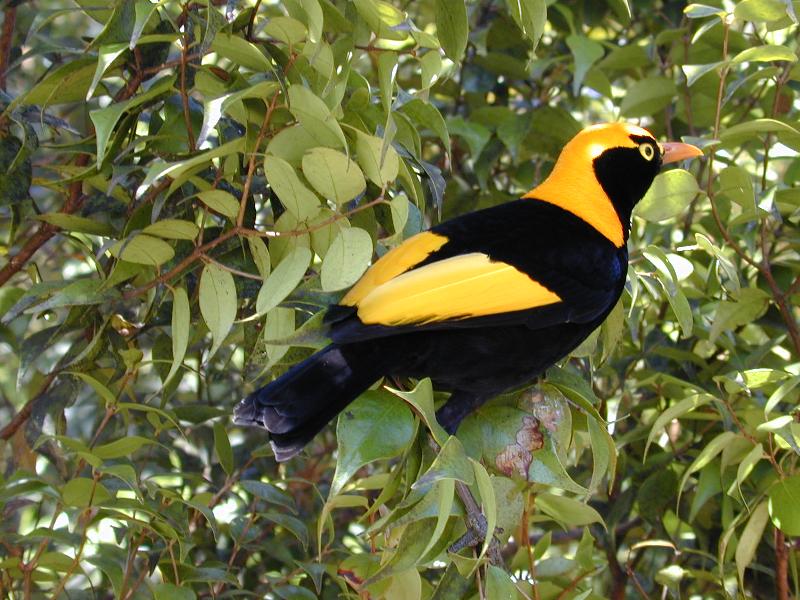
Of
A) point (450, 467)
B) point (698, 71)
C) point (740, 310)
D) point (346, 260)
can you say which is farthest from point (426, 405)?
point (740, 310)

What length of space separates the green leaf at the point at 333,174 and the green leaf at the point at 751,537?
98cm

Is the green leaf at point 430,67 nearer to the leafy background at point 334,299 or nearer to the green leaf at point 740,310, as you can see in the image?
the leafy background at point 334,299

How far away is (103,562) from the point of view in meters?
1.86

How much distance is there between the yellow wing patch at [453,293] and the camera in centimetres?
→ 178

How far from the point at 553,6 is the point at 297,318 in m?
1.41

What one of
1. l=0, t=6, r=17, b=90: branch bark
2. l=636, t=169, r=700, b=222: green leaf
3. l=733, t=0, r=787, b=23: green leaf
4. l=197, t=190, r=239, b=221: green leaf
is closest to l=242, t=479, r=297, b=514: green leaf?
l=197, t=190, r=239, b=221: green leaf

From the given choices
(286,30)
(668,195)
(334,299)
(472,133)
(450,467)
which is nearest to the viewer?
(450,467)

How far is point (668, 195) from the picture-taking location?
206 cm

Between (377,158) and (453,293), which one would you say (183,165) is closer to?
(377,158)

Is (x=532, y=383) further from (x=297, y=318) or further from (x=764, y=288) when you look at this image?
(x=764, y=288)

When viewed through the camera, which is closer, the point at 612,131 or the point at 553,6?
the point at 612,131

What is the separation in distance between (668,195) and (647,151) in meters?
0.35

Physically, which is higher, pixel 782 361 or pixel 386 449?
pixel 386 449

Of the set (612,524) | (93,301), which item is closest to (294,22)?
(93,301)
